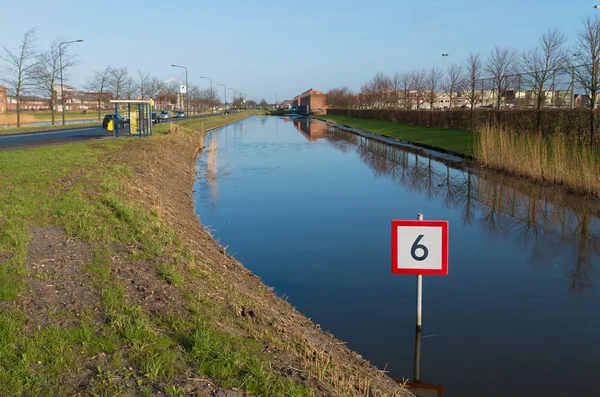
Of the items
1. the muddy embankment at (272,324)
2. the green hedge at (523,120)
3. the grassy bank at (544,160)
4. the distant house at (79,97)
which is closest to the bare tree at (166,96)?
the distant house at (79,97)

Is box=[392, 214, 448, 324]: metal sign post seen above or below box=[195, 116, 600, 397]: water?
above

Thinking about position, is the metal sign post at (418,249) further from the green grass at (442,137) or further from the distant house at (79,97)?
the distant house at (79,97)

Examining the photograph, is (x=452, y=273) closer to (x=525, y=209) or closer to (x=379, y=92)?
(x=525, y=209)

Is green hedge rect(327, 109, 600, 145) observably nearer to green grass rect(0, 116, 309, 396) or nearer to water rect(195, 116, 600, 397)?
water rect(195, 116, 600, 397)

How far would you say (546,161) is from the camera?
59.9 ft

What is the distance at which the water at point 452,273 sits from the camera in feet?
20.8

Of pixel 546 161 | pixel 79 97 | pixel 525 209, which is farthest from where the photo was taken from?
pixel 79 97

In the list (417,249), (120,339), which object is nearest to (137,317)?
(120,339)

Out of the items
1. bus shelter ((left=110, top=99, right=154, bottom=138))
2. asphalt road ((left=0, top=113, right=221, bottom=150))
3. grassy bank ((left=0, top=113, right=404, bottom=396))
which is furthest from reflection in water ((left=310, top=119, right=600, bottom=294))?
asphalt road ((left=0, top=113, right=221, bottom=150))

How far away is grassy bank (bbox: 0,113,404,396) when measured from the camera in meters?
4.40

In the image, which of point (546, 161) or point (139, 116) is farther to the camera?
point (139, 116)

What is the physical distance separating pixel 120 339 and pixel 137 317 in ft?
1.66

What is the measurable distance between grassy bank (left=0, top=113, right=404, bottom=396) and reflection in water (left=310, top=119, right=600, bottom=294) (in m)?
5.28

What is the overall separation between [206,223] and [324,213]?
3.15 m
